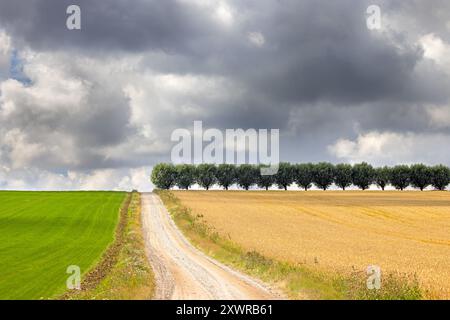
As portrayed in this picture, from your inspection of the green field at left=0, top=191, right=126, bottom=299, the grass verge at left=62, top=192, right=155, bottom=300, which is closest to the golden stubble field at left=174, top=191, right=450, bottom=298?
the grass verge at left=62, top=192, right=155, bottom=300

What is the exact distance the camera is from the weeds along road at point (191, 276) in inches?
998

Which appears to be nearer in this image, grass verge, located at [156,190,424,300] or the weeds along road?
grass verge, located at [156,190,424,300]

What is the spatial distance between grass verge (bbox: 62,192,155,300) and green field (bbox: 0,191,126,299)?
1.26m

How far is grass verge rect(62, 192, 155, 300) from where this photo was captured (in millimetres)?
26266

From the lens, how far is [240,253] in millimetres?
41062

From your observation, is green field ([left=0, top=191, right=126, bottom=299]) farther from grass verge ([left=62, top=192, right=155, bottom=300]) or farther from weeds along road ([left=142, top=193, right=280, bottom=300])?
weeds along road ([left=142, top=193, right=280, bottom=300])

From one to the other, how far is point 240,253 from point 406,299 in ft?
59.8

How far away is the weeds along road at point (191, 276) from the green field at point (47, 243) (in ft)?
18.2

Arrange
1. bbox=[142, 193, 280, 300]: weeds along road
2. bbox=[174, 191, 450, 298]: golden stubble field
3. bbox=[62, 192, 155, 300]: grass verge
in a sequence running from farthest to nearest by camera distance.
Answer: bbox=[174, 191, 450, 298]: golden stubble field → bbox=[62, 192, 155, 300]: grass verge → bbox=[142, 193, 280, 300]: weeds along road

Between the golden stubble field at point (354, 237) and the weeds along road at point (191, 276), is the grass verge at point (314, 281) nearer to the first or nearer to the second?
the weeds along road at point (191, 276)

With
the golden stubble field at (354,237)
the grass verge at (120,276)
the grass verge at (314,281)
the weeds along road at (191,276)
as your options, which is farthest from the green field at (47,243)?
the golden stubble field at (354,237)

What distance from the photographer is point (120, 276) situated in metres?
31.5

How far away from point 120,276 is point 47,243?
75.8ft

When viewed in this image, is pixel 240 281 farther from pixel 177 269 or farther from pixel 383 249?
pixel 383 249
